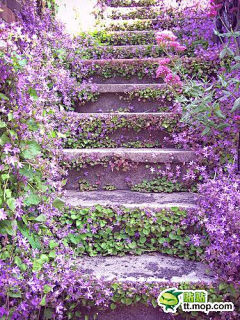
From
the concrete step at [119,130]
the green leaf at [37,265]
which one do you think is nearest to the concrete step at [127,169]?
the concrete step at [119,130]

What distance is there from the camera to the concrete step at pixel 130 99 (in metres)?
2.82

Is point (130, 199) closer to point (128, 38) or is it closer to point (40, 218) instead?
point (40, 218)

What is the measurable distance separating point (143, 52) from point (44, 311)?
271 centimetres

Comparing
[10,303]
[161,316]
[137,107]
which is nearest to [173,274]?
[161,316]

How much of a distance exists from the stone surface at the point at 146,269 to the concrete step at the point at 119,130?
39.0 inches

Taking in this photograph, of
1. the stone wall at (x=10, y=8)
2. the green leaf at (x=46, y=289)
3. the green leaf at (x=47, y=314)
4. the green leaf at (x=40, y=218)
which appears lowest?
the green leaf at (x=47, y=314)

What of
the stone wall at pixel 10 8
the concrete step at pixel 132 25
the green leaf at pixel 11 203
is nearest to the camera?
the green leaf at pixel 11 203

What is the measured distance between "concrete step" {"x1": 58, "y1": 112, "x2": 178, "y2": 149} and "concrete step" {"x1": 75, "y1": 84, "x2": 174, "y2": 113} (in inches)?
9.6

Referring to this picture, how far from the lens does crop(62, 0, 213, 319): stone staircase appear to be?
5.49 feet

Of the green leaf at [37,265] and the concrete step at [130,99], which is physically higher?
the concrete step at [130,99]

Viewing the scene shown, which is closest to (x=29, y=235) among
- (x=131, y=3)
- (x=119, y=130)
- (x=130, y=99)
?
(x=119, y=130)

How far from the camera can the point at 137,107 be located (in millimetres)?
2920

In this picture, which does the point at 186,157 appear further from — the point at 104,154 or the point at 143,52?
the point at 143,52

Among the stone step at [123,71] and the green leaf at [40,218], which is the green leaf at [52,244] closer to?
the green leaf at [40,218]
